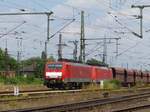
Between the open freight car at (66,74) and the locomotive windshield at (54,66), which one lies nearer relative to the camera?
the open freight car at (66,74)

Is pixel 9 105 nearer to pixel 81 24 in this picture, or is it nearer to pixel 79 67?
pixel 79 67

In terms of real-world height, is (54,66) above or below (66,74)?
above

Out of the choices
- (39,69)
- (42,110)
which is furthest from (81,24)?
(39,69)

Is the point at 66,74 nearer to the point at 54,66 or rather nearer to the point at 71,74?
the point at 71,74

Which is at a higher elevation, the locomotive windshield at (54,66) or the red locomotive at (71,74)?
the locomotive windshield at (54,66)

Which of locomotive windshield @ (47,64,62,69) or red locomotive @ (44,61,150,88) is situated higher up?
locomotive windshield @ (47,64,62,69)

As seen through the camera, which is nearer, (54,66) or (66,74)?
(66,74)

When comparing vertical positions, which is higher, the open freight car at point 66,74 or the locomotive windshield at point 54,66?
the locomotive windshield at point 54,66

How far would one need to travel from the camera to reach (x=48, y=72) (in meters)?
50.3

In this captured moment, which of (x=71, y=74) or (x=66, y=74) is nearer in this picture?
(x=66, y=74)

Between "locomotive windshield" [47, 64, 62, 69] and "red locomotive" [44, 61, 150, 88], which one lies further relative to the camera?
"locomotive windshield" [47, 64, 62, 69]

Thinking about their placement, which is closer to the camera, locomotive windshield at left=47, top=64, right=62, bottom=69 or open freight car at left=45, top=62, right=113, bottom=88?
open freight car at left=45, top=62, right=113, bottom=88

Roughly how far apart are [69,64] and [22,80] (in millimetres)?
26482

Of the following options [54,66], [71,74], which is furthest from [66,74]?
[54,66]
